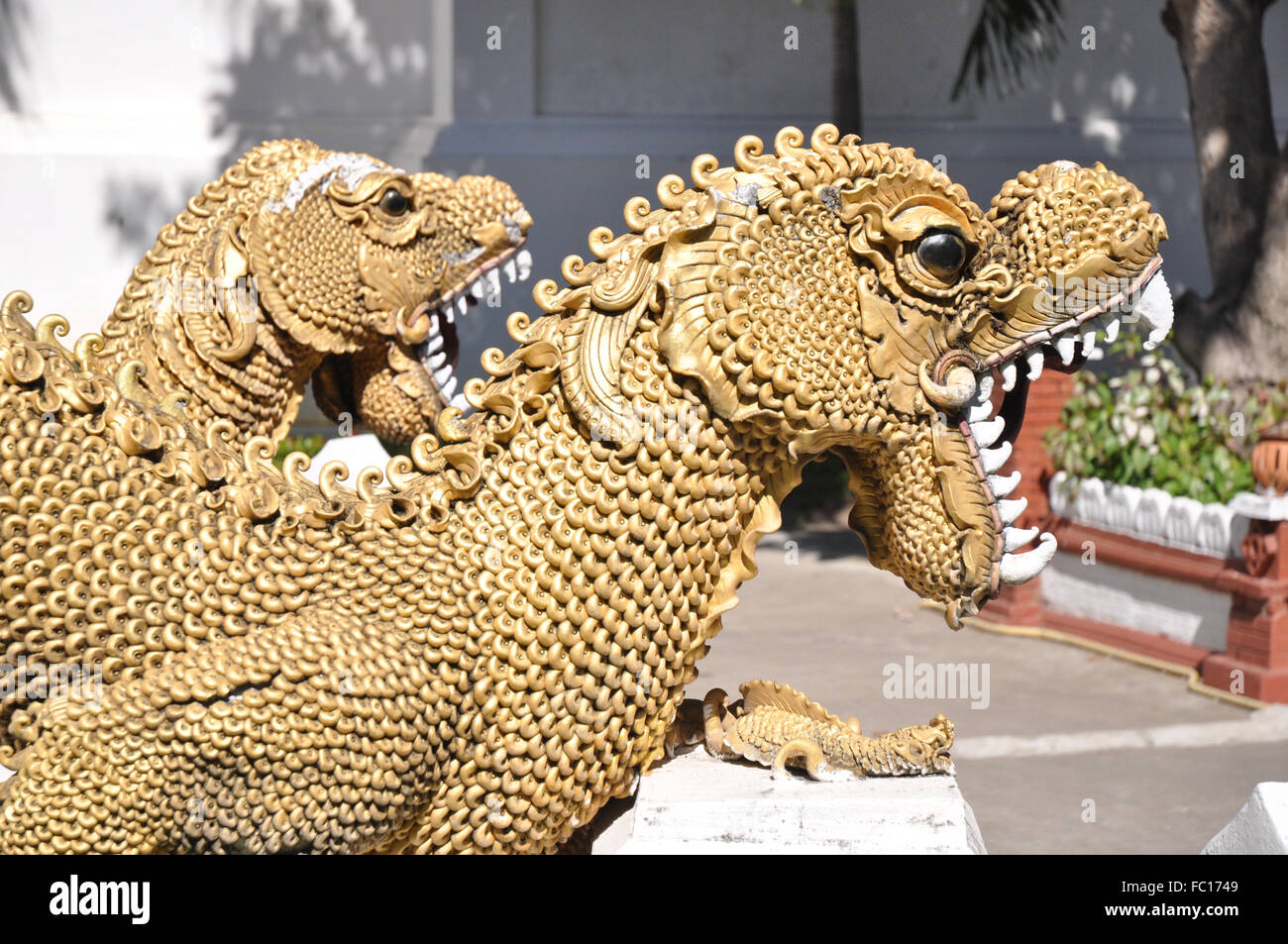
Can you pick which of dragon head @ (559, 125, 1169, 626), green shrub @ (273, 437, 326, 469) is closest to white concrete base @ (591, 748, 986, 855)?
dragon head @ (559, 125, 1169, 626)

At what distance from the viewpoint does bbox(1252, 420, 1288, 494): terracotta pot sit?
532 centimetres

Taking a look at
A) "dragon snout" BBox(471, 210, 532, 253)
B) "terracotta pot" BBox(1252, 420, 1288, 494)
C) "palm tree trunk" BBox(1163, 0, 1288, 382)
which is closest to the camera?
"dragon snout" BBox(471, 210, 532, 253)

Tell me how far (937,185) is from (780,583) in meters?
6.05

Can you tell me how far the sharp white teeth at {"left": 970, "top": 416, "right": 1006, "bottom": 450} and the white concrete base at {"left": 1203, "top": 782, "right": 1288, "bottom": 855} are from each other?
0.77m

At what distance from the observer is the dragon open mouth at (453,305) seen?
3252 mm

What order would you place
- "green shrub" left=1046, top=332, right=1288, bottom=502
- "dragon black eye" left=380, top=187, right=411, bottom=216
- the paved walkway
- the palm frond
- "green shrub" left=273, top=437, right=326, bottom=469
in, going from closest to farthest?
1. "dragon black eye" left=380, top=187, right=411, bottom=216
2. the paved walkway
3. "green shrub" left=273, top=437, right=326, bottom=469
4. "green shrub" left=1046, top=332, right=1288, bottom=502
5. the palm frond

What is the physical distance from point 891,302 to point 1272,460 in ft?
12.5

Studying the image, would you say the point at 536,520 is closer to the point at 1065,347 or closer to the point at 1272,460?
the point at 1065,347

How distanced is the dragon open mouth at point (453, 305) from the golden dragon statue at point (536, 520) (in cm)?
102

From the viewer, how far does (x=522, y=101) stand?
983 centimetres

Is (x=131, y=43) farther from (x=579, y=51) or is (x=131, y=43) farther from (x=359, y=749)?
(x=359, y=749)

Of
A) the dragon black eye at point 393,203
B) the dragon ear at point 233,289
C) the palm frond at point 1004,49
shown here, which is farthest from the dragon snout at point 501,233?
the palm frond at point 1004,49

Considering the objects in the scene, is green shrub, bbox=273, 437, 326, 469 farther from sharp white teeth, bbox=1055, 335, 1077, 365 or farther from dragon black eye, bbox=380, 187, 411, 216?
sharp white teeth, bbox=1055, 335, 1077, 365

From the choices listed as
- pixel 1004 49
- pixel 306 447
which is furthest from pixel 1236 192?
pixel 306 447
